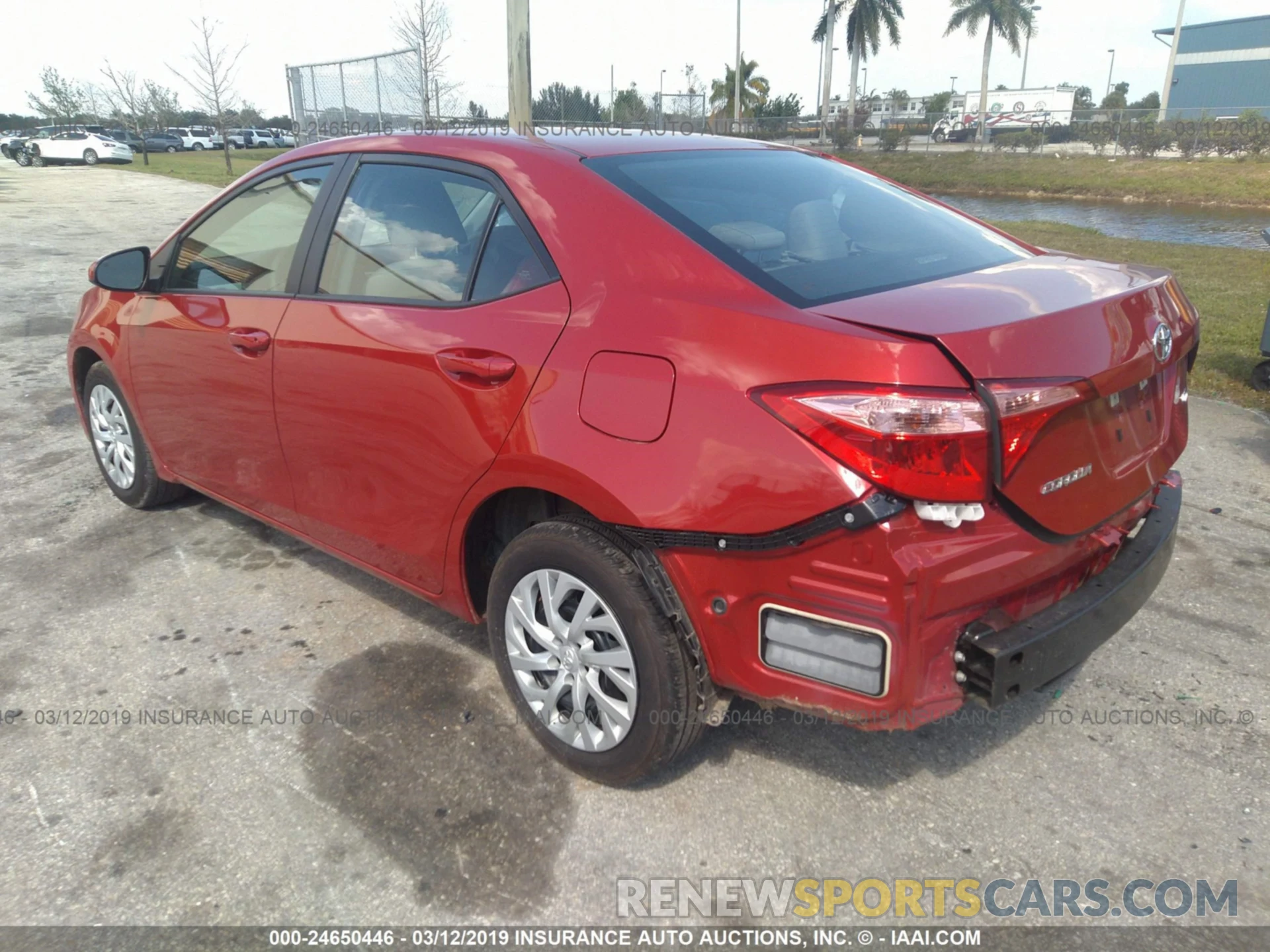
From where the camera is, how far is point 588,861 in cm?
242

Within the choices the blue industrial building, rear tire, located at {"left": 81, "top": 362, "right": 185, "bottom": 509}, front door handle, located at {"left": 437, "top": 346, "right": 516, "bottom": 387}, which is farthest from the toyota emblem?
the blue industrial building

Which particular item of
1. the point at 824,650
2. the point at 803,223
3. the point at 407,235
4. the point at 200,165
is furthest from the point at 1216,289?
the point at 200,165

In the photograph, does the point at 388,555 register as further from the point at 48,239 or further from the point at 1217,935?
the point at 48,239

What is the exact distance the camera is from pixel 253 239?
359cm

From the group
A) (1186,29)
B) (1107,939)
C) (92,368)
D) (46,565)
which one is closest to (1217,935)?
(1107,939)

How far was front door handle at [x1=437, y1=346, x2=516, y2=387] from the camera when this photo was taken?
2.55m

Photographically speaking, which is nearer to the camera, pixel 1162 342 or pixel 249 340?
pixel 1162 342

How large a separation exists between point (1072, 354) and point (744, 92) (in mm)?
59601

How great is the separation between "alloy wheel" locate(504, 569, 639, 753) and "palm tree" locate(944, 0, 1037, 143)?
66807mm

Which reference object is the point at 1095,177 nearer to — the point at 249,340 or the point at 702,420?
the point at 249,340

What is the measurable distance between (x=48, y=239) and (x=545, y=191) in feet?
51.4

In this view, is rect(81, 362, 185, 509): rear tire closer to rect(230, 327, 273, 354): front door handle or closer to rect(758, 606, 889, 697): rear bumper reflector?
rect(230, 327, 273, 354): front door handle

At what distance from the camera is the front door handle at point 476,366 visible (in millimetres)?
2555

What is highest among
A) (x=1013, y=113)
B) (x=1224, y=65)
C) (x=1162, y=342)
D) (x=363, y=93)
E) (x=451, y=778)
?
(x=1224, y=65)
